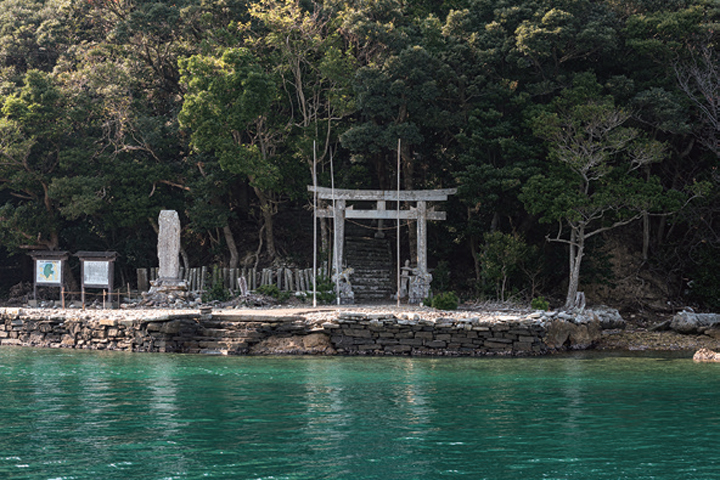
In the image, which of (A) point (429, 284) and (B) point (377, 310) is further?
(A) point (429, 284)

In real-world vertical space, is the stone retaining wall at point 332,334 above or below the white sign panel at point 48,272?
below

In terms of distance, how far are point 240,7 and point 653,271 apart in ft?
60.1

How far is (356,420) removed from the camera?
13.1 meters

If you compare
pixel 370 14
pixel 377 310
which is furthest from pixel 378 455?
pixel 370 14

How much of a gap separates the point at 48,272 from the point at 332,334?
1047 centimetres

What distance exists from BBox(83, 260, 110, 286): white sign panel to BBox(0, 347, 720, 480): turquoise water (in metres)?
6.01

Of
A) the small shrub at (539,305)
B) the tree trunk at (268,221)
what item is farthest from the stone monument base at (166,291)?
the small shrub at (539,305)

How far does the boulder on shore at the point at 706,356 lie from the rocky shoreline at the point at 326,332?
6.64 feet

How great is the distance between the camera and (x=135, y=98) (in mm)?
32312

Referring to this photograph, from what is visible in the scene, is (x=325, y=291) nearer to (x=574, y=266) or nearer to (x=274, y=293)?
(x=274, y=293)

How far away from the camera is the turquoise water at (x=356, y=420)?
1040cm

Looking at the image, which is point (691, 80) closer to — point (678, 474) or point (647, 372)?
point (647, 372)

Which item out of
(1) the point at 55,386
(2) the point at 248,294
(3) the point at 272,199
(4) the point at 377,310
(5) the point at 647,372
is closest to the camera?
(1) the point at 55,386

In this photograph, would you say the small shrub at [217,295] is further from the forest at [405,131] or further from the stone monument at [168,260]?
the forest at [405,131]
